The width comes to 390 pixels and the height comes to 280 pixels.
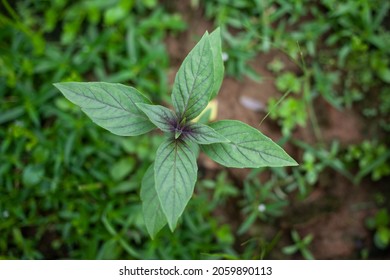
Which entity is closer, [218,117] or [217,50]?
[217,50]

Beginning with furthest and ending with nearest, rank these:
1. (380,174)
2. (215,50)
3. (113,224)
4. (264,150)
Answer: (380,174) → (113,224) → (215,50) → (264,150)

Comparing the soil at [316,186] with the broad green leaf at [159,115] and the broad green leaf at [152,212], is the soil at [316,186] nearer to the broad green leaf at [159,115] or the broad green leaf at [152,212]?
the broad green leaf at [152,212]

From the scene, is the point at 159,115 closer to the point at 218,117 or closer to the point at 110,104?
the point at 110,104

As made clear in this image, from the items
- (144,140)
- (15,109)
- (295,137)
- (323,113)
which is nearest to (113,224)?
(144,140)

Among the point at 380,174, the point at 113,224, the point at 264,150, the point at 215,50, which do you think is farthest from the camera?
the point at 380,174

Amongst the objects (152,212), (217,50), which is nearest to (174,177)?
(152,212)

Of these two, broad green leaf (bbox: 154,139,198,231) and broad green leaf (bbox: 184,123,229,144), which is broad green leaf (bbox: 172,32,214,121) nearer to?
broad green leaf (bbox: 184,123,229,144)

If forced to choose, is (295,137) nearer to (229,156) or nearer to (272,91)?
(272,91)

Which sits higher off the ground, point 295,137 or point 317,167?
point 295,137
